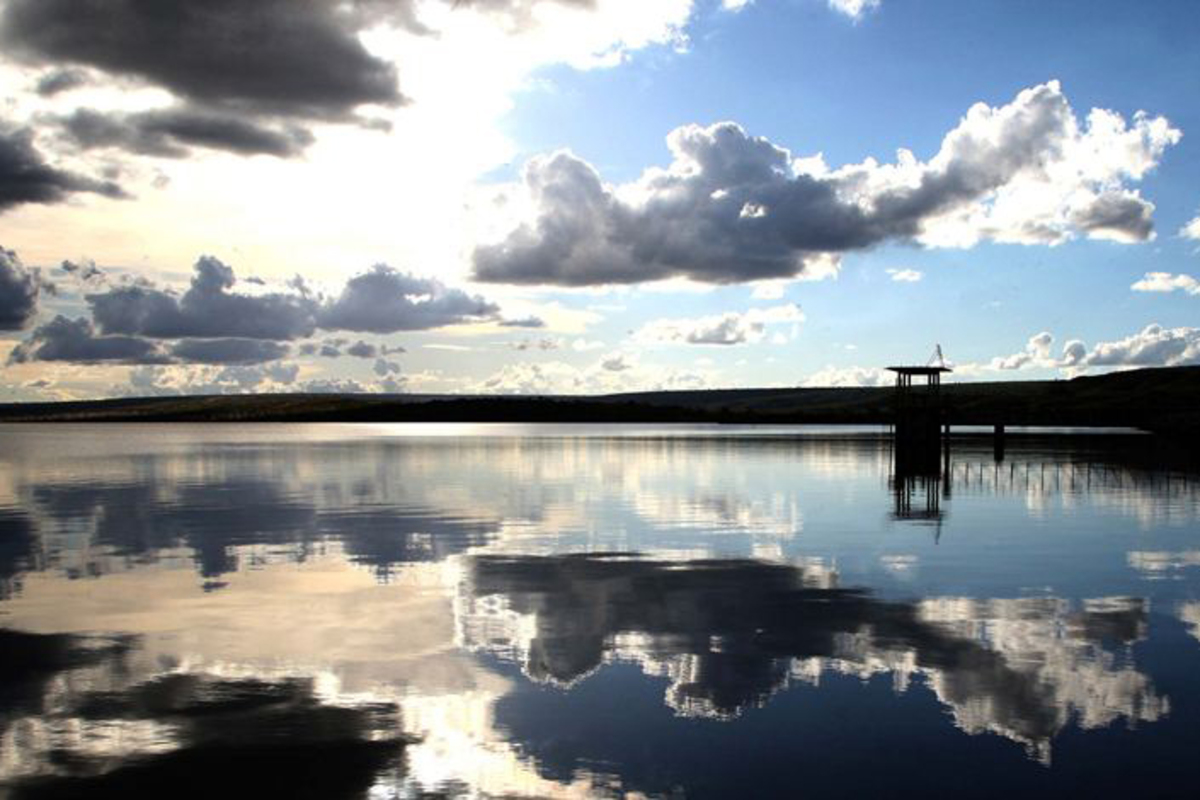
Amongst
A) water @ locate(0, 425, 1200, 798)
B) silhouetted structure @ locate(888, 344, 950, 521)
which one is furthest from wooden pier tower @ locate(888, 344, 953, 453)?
water @ locate(0, 425, 1200, 798)

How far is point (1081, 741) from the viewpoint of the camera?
45.3 ft

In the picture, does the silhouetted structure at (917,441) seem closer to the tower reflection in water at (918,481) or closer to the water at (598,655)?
the tower reflection in water at (918,481)

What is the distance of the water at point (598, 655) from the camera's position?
1291 cm

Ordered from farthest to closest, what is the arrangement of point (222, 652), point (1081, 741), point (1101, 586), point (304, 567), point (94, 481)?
point (94, 481)
point (304, 567)
point (1101, 586)
point (222, 652)
point (1081, 741)

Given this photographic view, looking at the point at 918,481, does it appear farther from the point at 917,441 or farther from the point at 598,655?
the point at 598,655

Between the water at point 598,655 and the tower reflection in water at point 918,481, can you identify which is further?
the tower reflection in water at point 918,481

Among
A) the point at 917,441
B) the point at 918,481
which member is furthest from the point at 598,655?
the point at 917,441

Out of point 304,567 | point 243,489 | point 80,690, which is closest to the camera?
point 80,690

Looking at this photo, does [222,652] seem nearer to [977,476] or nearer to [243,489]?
[243,489]

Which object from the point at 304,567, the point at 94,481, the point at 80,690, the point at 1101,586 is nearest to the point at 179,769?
the point at 80,690

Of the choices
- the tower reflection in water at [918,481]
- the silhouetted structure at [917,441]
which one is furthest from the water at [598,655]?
the silhouetted structure at [917,441]

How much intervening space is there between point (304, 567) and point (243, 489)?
32036 mm

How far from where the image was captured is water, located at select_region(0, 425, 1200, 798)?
12.9 m

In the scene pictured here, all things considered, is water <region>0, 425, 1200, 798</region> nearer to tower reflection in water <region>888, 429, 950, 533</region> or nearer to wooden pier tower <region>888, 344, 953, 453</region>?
tower reflection in water <region>888, 429, 950, 533</region>
